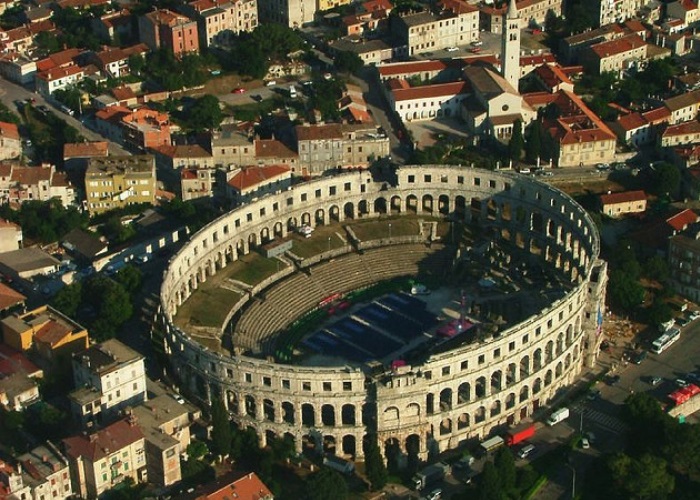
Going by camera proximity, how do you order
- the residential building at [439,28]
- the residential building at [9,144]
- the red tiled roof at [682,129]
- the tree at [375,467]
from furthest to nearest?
the residential building at [439,28]
the red tiled roof at [682,129]
the residential building at [9,144]
the tree at [375,467]

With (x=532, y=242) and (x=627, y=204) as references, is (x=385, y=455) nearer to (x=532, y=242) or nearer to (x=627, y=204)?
(x=532, y=242)

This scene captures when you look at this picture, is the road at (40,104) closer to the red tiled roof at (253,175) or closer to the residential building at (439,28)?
the red tiled roof at (253,175)

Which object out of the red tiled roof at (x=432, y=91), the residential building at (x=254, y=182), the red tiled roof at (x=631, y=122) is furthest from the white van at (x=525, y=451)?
the red tiled roof at (x=432, y=91)

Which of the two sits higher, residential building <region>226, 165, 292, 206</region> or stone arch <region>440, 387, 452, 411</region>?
residential building <region>226, 165, 292, 206</region>

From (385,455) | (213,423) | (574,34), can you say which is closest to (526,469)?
(385,455)

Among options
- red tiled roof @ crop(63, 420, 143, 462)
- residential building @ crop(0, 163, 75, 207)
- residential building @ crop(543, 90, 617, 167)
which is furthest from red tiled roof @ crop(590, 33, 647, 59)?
red tiled roof @ crop(63, 420, 143, 462)

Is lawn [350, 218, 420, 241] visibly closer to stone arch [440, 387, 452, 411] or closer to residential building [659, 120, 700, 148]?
stone arch [440, 387, 452, 411]

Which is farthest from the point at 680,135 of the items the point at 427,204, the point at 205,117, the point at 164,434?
the point at 164,434
